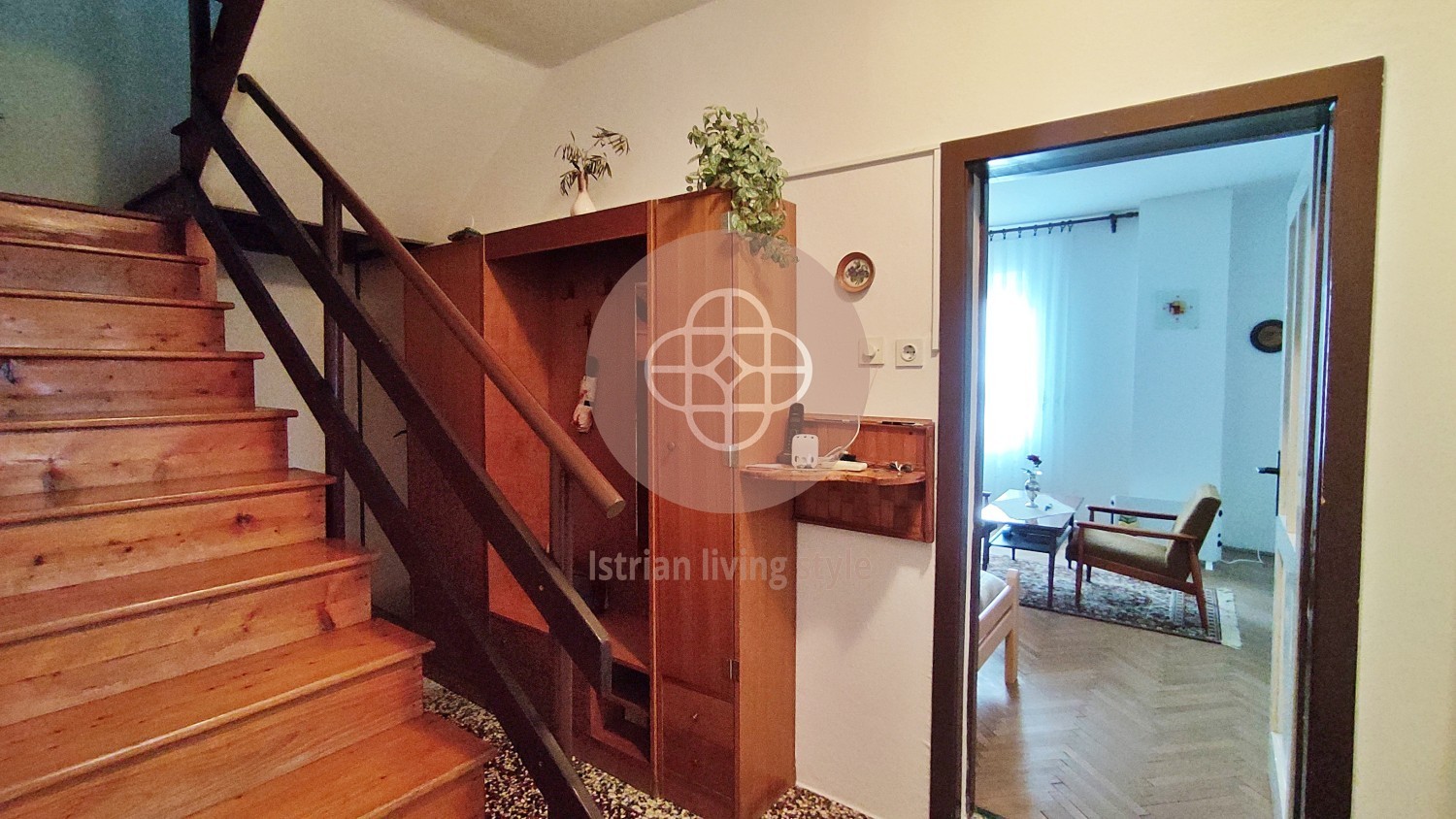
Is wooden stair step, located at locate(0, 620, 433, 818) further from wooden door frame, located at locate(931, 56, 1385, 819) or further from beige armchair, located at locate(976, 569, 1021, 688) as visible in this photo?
wooden door frame, located at locate(931, 56, 1385, 819)

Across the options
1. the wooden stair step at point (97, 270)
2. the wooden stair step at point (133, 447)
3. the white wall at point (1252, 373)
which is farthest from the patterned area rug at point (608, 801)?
the white wall at point (1252, 373)

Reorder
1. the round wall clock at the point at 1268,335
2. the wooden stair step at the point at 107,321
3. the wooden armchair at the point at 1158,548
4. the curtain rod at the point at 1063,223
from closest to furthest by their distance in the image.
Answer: the wooden stair step at the point at 107,321, the wooden armchair at the point at 1158,548, the round wall clock at the point at 1268,335, the curtain rod at the point at 1063,223

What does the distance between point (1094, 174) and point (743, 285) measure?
347 centimetres

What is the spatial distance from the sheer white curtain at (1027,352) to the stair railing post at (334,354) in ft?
15.7

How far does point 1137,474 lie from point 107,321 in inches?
238

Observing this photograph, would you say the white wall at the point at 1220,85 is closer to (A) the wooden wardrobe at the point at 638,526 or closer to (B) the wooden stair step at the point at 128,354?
(A) the wooden wardrobe at the point at 638,526

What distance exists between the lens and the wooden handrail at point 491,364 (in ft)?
3.94

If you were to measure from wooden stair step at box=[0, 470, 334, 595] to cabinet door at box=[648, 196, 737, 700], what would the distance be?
1007mm

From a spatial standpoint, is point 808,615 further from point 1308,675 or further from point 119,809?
point 119,809

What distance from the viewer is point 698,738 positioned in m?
2.02

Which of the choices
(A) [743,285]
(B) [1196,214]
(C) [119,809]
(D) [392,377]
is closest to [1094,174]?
(B) [1196,214]

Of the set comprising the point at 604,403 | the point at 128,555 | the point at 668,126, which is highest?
the point at 668,126

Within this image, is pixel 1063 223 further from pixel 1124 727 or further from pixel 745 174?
pixel 745 174

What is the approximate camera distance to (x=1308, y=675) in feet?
4.81
